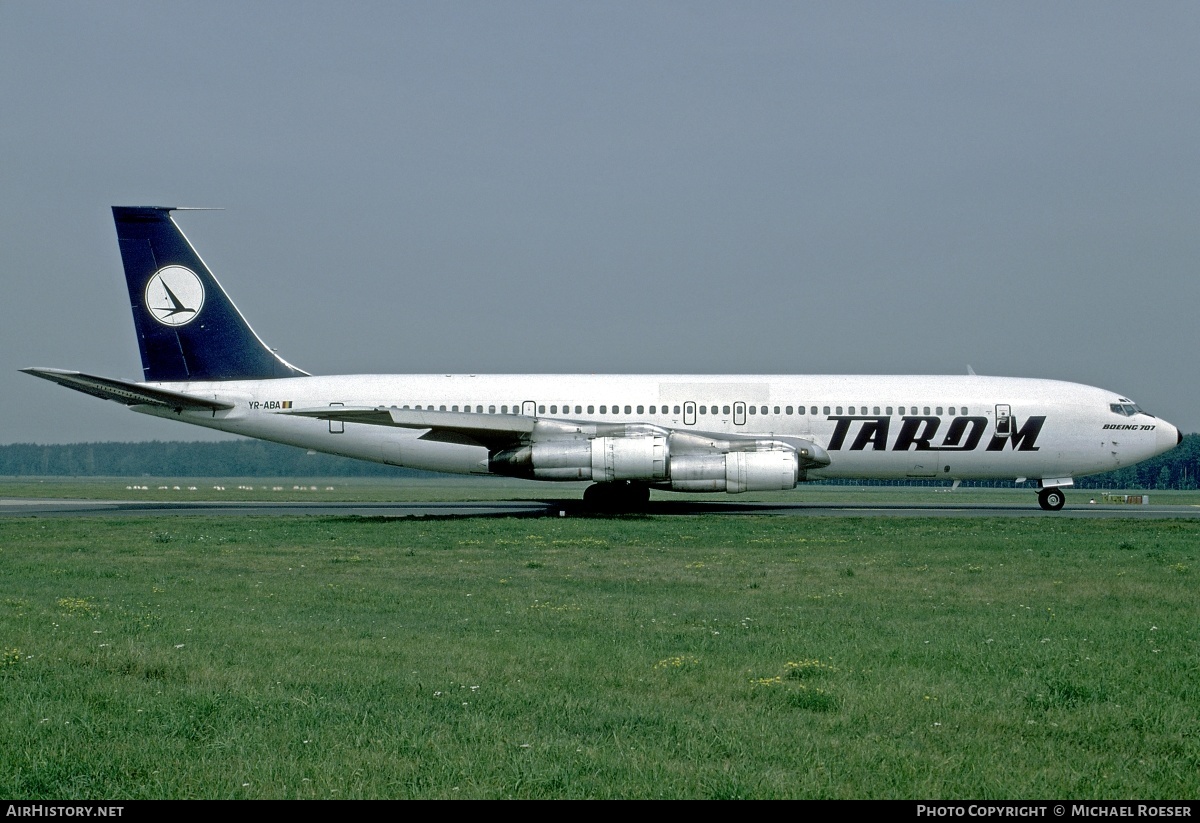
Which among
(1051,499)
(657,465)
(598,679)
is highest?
(598,679)

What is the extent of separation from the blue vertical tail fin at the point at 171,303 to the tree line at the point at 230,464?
70469 millimetres

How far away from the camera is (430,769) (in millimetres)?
5488

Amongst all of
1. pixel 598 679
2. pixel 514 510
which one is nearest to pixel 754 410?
pixel 514 510

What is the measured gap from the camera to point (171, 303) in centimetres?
3034

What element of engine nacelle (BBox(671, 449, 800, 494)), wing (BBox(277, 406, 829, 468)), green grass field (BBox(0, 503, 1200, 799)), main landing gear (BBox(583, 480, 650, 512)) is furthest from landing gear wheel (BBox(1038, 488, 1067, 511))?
green grass field (BBox(0, 503, 1200, 799))

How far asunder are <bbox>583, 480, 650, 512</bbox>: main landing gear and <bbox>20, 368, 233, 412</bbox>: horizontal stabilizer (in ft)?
35.4

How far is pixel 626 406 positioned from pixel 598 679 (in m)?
22.4

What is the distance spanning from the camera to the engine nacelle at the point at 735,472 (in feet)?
87.6

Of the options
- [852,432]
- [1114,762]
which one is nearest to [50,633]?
[1114,762]

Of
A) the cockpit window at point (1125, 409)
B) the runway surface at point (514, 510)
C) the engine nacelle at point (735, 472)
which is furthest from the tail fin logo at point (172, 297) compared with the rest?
the cockpit window at point (1125, 409)

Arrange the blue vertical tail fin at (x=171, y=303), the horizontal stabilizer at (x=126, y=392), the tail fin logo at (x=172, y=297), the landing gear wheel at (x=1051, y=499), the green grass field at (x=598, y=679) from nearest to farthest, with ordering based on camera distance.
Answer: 1. the green grass field at (x=598, y=679)
2. the horizontal stabilizer at (x=126, y=392)
3. the blue vertical tail fin at (x=171, y=303)
4. the tail fin logo at (x=172, y=297)
5. the landing gear wheel at (x=1051, y=499)

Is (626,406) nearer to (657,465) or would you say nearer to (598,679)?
(657,465)

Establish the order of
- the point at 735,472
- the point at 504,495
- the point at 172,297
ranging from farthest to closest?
the point at 504,495
the point at 172,297
the point at 735,472

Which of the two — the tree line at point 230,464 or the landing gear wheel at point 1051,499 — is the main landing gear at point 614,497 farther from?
the tree line at point 230,464
